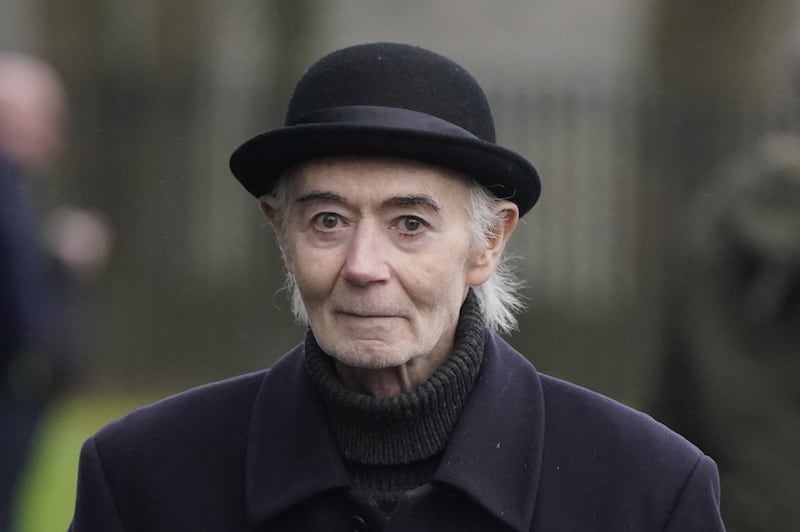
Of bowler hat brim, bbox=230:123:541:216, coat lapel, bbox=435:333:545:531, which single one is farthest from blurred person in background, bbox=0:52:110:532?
coat lapel, bbox=435:333:545:531

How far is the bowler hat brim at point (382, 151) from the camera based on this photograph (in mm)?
3139

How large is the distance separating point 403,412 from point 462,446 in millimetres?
130

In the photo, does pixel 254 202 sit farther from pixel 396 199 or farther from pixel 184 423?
pixel 396 199

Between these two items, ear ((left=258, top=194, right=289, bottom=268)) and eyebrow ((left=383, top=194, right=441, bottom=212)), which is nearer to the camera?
eyebrow ((left=383, top=194, right=441, bottom=212))

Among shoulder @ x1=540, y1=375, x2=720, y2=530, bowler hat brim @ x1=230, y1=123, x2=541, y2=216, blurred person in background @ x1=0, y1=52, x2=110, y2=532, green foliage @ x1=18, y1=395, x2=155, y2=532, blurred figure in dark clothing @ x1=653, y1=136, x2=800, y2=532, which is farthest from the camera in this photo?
green foliage @ x1=18, y1=395, x2=155, y2=532

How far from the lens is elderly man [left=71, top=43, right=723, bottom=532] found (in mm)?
3209

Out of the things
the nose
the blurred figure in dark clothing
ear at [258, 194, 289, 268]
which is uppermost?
the nose

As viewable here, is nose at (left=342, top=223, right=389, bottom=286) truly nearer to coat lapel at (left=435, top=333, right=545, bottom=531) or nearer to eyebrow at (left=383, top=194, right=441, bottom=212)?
eyebrow at (left=383, top=194, right=441, bottom=212)

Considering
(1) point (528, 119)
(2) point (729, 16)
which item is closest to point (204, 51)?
(1) point (528, 119)

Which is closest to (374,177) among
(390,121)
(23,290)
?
(390,121)

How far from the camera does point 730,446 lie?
444 centimetres

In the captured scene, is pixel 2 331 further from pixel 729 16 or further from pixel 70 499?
pixel 729 16

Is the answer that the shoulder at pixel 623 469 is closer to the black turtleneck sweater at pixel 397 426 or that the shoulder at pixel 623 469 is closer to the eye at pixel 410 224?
the black turtleneck sweater at pixel 397 426

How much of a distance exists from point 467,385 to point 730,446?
1.28 meters
